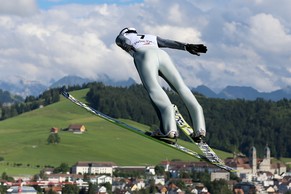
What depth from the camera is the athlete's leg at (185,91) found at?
1311cm

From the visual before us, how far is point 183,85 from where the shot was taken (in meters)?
13.2

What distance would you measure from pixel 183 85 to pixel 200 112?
0.50m

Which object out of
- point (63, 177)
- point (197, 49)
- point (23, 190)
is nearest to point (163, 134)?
point (197, 49)

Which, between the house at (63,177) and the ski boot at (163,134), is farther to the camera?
the house at (63,177)

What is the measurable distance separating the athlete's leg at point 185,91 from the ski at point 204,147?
1.12 feet

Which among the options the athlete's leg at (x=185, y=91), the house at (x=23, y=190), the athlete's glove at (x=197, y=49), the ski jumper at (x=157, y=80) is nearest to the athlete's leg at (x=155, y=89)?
the ski jumper at (x=157, y=80)

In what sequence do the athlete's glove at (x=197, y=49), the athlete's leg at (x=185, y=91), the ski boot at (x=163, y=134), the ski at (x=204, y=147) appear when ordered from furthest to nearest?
the athlete's glove at (x=197, y=49), the ski at (x=204, y=147), the athlete's leg at (x=185, y=91), the ski boot at (x=163, y=134)

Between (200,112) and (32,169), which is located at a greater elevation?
(32,169)

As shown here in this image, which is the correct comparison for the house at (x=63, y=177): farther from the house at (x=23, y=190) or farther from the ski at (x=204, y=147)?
the ski at (x=204, y=147)

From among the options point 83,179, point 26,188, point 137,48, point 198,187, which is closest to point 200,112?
point 137,48

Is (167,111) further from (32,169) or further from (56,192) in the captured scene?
(32,169)

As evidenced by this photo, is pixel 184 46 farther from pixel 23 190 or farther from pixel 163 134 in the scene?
pixel 23 190

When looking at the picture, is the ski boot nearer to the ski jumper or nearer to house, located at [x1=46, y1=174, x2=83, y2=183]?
the ski jumper

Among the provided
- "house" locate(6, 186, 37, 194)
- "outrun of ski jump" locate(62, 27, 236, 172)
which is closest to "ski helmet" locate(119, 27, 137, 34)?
"outrun of ski jump" locate(62, 27, 236, 172)
